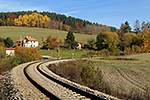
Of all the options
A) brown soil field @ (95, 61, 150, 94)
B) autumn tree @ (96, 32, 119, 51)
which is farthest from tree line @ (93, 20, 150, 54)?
brown soil field @ (95, 61, 150, 94)

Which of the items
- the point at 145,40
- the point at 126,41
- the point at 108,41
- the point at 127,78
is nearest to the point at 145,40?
the point at 145,40

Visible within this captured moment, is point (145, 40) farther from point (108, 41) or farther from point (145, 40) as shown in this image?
point (108, 41)

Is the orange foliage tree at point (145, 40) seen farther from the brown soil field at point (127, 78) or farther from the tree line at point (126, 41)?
the brown soil field at point (127, 78)

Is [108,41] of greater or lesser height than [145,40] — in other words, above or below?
below

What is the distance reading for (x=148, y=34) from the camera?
248ft

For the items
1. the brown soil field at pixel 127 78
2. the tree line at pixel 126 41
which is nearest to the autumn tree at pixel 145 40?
the tree line at pixel 126 41

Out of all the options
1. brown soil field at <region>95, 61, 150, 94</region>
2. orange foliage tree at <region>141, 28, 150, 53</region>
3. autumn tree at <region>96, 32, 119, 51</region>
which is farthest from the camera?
orange foliage tree at <region>141, 28, 150, 53</region>

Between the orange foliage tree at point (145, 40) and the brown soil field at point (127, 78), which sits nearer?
the brown soil field at point (127, 78)

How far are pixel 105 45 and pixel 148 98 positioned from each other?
65.9m

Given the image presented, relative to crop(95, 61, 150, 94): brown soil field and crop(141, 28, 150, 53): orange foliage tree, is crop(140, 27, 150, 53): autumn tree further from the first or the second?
crop(95, 61, 150, 94): brown soil field

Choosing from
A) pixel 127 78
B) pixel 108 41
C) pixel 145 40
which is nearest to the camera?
pixel 127 78

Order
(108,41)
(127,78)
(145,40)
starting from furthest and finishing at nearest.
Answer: (145,40) → (108,41) → (127,78)

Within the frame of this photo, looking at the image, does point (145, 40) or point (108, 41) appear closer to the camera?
point (108, 41)

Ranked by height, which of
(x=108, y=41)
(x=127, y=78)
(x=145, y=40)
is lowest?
(x=127, y=78)
